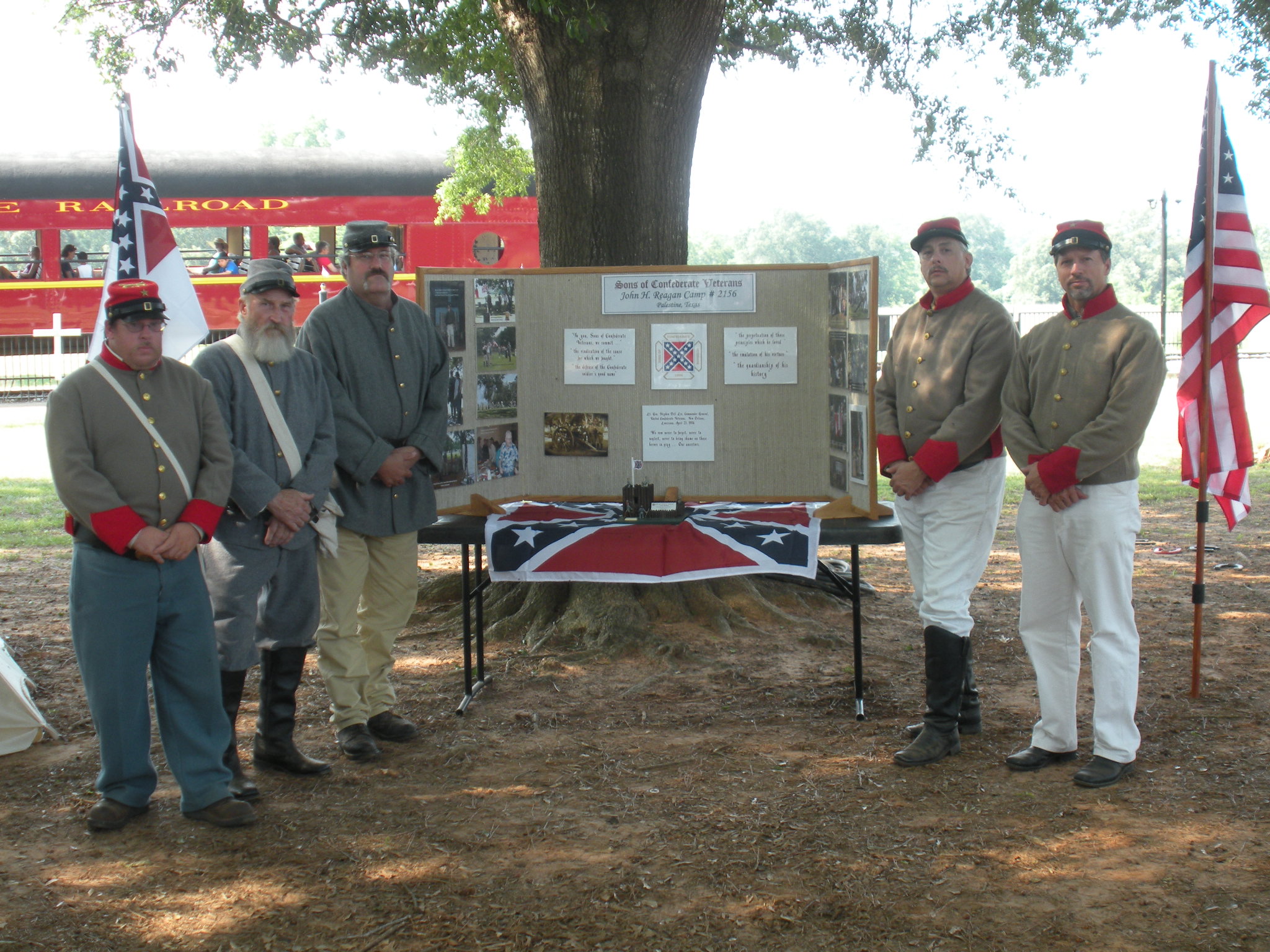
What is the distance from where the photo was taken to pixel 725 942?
2.97m

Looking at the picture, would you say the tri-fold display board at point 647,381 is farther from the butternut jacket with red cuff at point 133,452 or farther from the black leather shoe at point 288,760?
the butternut jacket with red cuff at point 133,452

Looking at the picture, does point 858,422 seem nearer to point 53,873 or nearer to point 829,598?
point 829,598

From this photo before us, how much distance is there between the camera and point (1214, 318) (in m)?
5.07

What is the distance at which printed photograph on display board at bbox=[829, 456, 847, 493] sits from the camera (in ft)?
16.4

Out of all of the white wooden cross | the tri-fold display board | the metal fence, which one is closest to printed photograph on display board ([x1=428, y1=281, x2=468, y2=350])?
the tri-fold display board

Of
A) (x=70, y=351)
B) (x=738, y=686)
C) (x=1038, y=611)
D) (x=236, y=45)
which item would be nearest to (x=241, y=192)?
(x=70, y=351)

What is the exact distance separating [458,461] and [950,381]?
2.25 metres

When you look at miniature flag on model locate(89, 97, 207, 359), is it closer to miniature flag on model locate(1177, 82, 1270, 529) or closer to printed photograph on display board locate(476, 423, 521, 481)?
printed photograph on display board locate(476, 423, 521, 481)

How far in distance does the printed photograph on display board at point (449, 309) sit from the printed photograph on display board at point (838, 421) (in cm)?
173

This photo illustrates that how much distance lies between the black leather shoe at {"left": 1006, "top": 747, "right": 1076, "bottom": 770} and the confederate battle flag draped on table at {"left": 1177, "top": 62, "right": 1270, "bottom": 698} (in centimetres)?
116

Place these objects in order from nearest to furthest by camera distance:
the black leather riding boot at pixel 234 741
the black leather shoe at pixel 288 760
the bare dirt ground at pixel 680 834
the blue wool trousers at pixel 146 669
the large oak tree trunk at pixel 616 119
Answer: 1. the bare dirt ground at pixel 680 834
2. the blue wool trousers at pixel 146 669
3. the black leather riding boot at pixel 234 741
4. the black leather shoe at pixel 288 760
5. the large oak tree trunk at pixel 616 119

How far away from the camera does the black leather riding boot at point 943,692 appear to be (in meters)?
4.34

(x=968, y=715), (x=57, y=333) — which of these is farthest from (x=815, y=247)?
(x=968, y=715)

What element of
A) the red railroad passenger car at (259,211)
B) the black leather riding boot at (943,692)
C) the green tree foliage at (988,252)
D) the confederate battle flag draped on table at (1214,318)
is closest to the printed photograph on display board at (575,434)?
the black leather riding boot at (943,692)
